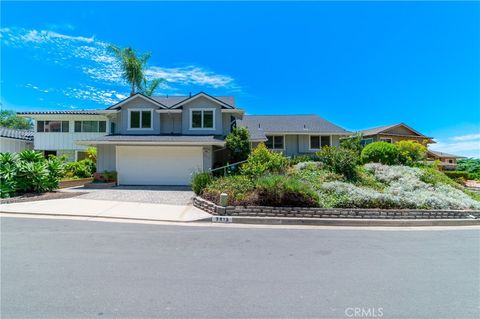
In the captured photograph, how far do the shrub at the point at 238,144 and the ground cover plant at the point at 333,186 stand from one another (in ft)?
11.8

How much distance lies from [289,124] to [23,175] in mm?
19792

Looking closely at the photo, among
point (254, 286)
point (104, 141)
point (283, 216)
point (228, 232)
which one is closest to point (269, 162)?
point (283, 216)

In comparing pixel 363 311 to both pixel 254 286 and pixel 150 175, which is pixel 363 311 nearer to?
pixel 254 286

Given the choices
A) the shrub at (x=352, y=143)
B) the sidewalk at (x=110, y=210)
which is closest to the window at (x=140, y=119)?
the sidewalk at (x=110, y=210)

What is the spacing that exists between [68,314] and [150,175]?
14911 millimetres

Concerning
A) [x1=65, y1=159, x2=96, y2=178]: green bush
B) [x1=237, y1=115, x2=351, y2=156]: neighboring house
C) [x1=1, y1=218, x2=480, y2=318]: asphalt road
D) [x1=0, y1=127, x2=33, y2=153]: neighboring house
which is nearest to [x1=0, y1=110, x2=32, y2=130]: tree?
[x1=0, y1=127, x2=33, y2=153]: neighboring house

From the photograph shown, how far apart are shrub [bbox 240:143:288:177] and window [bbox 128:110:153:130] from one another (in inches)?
384

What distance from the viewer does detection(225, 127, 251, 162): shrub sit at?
17547 millimetres

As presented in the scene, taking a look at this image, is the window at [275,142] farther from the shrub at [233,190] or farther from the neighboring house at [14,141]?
the neighboring house at [14,141]

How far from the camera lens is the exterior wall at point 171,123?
2022cm

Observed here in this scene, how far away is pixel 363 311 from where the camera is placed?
143 inches

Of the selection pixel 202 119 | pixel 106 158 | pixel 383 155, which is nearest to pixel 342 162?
pixel 383 155

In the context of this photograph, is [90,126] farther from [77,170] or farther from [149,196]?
[149,196]

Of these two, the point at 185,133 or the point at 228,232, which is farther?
the point at 185,133
